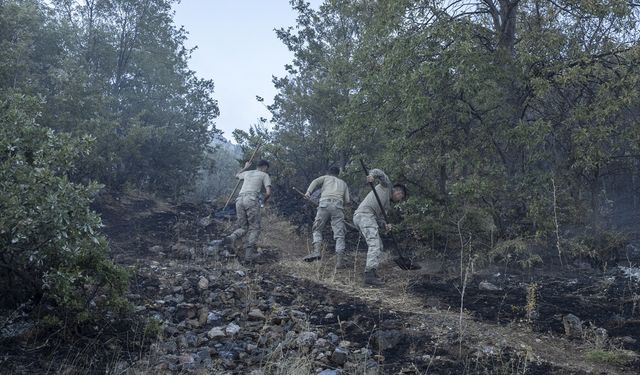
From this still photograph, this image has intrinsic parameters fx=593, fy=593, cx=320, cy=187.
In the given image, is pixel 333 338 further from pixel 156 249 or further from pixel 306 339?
pixel 156 249

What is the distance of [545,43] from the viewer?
902cm

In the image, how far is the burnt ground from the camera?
4742 mm

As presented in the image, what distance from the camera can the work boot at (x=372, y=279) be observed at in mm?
8352

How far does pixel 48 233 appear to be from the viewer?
479 cm

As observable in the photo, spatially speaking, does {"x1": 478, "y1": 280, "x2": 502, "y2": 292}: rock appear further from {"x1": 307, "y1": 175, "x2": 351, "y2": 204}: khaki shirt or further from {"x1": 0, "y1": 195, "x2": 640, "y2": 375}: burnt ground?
{"x1": 307, "y1": 175, "x2": 351, "y2": 204}: khaki shirt

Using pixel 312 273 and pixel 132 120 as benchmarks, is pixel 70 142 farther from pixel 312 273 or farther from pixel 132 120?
pixel 132 120

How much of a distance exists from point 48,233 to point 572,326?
4870mm

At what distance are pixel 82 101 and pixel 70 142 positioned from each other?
8.94 m

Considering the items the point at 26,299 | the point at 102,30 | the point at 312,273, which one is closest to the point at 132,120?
the point at 102,30

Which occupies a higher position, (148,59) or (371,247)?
(148,59)

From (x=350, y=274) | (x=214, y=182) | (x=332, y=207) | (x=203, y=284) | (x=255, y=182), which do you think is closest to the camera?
(x=203, y=284)

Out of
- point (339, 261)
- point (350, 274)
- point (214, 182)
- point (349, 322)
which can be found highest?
point (214, 182)

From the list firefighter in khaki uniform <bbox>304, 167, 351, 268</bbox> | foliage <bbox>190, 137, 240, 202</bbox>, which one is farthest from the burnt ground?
foliage <bbox>190, 137, 240, 202</bbox>

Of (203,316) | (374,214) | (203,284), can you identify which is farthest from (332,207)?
(203,316)
